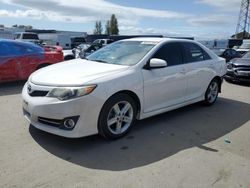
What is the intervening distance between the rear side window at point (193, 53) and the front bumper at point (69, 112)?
103 inches

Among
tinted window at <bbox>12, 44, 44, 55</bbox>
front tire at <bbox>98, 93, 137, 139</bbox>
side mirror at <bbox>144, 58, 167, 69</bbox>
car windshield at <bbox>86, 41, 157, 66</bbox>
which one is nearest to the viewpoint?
front tire at <bbox>98, 93, 137, 139</bbox>

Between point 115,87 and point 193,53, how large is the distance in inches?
103

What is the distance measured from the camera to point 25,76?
894cm

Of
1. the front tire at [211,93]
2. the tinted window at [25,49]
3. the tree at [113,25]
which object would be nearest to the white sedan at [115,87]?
the front tire at [211,93]

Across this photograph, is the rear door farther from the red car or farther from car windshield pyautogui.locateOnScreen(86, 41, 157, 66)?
the red car

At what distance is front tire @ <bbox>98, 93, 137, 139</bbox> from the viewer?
4320mm

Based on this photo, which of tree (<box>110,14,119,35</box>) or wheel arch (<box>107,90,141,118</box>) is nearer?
wheel arch (<box>107,90,141,118</box>)

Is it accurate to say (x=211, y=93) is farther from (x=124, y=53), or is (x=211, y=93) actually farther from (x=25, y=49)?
(x=25, y=49)

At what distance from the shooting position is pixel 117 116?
15.0ft

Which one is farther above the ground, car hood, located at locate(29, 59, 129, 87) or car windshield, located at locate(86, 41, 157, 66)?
car windshield, located at locate(86, 41, 157, 66)

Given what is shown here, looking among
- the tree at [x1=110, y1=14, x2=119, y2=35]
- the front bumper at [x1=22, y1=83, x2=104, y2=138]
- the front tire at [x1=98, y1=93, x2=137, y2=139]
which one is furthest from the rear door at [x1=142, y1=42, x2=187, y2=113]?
the tree at [x1=110, y1=14, x2=119, y2=35]

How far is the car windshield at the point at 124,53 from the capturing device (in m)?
5.09

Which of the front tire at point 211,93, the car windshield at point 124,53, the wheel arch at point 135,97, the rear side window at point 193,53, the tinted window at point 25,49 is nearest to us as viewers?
the wheel arch at point 135,97

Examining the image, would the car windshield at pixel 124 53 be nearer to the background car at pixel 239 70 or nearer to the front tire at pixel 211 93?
the front tire at pixel 211 93
